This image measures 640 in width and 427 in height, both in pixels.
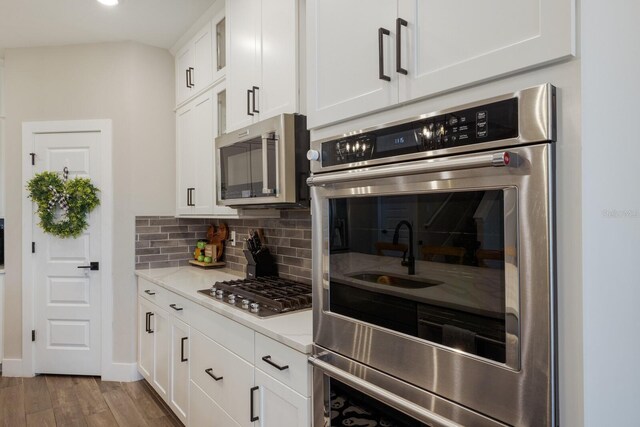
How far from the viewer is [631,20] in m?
0.88

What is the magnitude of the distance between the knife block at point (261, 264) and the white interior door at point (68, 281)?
1451 mm

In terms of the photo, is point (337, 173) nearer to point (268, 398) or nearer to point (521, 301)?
point (521, 301)

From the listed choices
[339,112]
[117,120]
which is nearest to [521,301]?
[339,112]

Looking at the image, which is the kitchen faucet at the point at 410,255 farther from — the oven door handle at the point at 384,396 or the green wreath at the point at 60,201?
the green wreath at the point at 60,201

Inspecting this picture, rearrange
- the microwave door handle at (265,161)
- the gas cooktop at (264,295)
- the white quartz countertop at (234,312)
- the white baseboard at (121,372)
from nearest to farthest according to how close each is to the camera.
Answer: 1. the white quartz countertop at (234,312)
2. the gas cooktop at (264,295)
3. the microwave door handle at (265,161)
4. the white baseboard at (121,372)

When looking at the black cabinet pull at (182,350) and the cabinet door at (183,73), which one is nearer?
the black cabinet pull at (182,350)

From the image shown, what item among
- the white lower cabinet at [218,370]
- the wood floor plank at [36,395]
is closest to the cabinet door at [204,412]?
the white lower cabinet at [218,370]

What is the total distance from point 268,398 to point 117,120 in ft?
8.73

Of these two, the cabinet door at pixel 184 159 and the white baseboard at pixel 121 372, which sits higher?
the cabinet door at pixel 184 159

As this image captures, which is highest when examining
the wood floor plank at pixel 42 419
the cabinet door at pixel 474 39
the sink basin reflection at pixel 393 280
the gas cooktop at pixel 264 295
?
the cabinet door at pixel 474 39

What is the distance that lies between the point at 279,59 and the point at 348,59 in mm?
845

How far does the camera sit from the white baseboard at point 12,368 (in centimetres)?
332

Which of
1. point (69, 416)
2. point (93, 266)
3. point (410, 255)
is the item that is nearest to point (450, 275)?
point (410, 255)

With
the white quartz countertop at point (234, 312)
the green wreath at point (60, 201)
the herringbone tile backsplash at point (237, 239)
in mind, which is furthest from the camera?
the green wreath at point (60, 201)
